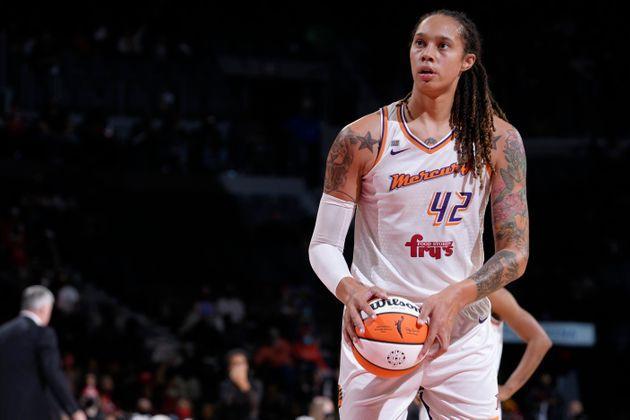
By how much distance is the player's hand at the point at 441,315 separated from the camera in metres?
3.81

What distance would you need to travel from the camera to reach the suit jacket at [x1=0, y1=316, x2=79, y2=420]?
7059mm

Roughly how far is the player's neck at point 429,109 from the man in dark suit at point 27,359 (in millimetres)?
3768

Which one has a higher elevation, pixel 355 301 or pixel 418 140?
pixel 418 140

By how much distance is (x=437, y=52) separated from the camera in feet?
13.4

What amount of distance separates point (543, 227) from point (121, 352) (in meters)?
7.69

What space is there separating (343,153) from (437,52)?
56 cm

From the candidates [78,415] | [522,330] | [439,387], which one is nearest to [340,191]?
[439,387]

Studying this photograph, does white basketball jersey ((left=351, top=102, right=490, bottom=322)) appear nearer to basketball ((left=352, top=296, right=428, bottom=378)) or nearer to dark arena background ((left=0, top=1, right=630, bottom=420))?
basketball ((left=352, top=296, right=428, bottom=378))

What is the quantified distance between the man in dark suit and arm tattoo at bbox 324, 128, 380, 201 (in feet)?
11.7

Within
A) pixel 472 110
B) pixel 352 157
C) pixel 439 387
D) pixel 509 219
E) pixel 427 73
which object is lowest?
pixel 439 387

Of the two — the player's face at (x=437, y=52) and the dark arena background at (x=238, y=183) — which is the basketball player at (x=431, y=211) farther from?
the dark arena background at (x=238, y=183)

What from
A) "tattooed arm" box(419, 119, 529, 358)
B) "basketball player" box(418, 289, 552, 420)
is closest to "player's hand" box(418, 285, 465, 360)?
"tattooed arm" box(419, 119, 529, 358)

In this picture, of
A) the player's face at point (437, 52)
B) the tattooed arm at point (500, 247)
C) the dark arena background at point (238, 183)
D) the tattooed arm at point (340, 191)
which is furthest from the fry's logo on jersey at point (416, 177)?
the dark arena background at point (238, 183)

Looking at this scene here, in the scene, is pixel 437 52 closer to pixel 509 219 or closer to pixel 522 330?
pixel 509 219
